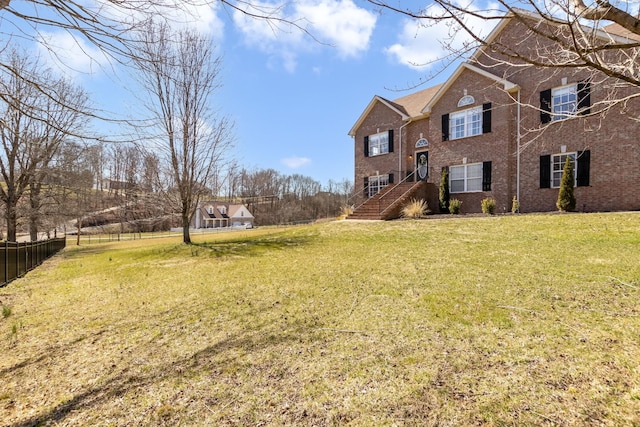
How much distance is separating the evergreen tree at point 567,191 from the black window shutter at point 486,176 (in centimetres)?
323

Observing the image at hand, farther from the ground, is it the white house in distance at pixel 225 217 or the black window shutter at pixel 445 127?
the black window shutter at pixel 445 127

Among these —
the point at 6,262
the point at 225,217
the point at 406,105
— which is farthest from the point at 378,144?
the point at 225,217

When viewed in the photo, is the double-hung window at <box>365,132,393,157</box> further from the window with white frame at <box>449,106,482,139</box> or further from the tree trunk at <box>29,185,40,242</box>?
the tree trunk at <box>29,185,40,242</box>

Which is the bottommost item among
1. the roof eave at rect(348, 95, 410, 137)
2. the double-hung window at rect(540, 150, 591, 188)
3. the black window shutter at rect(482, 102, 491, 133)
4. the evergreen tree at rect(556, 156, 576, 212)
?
the evergreen tree at rect(556, 156, 576, 212)

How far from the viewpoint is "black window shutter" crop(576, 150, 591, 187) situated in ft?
39.8

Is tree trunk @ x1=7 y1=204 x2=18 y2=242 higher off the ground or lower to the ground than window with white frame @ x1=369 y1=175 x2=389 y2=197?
lower

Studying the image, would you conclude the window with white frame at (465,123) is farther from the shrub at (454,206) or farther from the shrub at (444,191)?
the shrub at (454,206)

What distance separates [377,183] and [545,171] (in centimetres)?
913

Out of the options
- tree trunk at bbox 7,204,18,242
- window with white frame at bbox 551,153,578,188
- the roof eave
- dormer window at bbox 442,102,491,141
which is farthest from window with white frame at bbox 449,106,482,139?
tree trunk at bbox 7,204,18,242

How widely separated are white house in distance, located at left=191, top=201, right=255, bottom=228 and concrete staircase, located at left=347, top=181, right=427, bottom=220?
137 feet

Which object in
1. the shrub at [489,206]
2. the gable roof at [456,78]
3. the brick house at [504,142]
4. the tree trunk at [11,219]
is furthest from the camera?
the tree trunk at [11,219]

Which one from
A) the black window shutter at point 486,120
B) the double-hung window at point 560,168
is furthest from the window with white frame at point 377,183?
the double-hung window at point 560,168

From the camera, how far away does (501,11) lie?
88.2 inches

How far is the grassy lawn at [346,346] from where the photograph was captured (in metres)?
2.15
